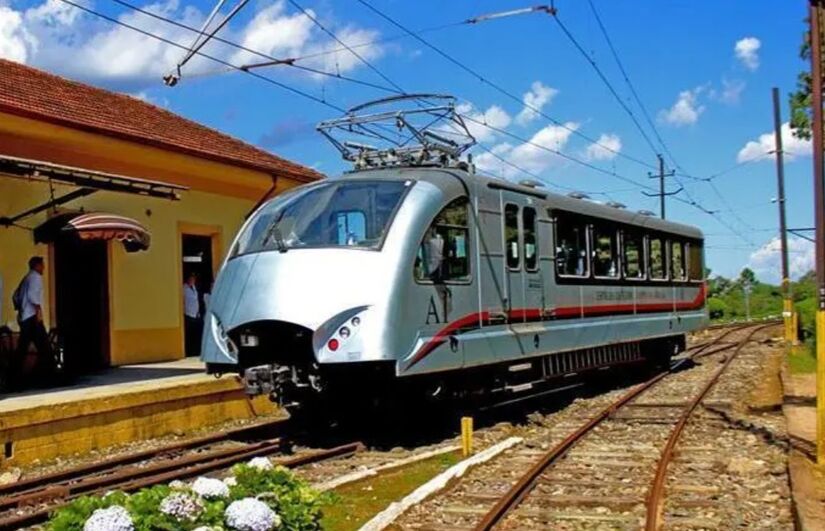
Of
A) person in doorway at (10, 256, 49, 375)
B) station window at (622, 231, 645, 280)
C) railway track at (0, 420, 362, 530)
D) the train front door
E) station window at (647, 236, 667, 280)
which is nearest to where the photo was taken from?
railway track at (0, 420, 362, 530)

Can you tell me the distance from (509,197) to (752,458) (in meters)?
4.43

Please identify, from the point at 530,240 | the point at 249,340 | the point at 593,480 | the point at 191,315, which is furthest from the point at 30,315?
the point at 593,480

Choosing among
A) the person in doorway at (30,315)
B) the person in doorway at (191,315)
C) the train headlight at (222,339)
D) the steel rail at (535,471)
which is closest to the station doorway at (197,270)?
the person in doorway at (191,315)

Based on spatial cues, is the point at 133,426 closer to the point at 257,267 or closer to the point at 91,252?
the point at 257,267

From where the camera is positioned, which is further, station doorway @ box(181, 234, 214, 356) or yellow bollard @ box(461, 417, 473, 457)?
station doorway @ box(181, 234, 214, 356)

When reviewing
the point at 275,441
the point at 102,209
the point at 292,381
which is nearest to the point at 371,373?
the point at 292,381

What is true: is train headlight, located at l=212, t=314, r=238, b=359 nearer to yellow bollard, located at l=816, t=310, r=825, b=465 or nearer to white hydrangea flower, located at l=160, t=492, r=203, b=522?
yellow bollard, located at l=816, t=310, r=825, b=465

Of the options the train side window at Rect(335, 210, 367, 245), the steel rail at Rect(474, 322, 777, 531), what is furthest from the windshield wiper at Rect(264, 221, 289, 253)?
the steel rail at Rect(474, 322, 777, 531)

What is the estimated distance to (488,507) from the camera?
7.83 meters

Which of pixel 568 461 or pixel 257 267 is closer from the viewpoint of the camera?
pixel 568 461

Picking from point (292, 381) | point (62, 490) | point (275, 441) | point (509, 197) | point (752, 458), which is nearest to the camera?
point (62, 490)

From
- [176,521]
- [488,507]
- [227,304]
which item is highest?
[227,304]

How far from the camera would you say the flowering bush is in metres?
4.35

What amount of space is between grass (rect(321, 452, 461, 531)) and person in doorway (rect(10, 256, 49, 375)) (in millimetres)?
6028
